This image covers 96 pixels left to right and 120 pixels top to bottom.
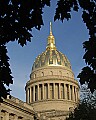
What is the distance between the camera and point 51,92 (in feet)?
266

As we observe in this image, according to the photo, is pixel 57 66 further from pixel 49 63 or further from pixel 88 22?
pixel 88 22

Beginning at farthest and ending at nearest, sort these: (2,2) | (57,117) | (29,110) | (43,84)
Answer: (43,84) → (57,117) → (29,110) → (2,2)

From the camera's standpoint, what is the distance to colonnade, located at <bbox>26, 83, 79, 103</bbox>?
79.9 m

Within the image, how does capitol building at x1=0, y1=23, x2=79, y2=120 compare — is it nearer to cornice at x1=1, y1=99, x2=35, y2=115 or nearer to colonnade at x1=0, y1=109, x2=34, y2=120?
cornice at x1=1, y1=99, x2=35, y2=115

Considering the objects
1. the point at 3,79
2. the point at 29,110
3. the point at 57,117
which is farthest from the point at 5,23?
the point at 57,117

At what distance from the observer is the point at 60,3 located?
8.38 meters

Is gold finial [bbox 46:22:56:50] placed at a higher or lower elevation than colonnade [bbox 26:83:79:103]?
higher

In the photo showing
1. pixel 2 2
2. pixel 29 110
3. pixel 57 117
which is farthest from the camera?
pixel 57 117

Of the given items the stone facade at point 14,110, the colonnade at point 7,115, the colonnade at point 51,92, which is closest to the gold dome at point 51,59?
the colonnade at point 51,92

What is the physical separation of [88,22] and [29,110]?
54.1m

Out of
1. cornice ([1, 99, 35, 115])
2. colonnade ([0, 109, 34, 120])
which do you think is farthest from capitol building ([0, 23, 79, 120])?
colonnade ([0, 109, 34, 120])

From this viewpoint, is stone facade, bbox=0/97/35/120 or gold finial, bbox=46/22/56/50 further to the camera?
gold finial, bbox=46/22/56/50

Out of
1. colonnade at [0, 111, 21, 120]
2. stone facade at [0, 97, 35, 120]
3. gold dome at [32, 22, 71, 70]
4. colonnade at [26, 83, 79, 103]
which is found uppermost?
gold dome at [32, 22, 71, 70]

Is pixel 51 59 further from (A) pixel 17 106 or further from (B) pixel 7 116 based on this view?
(B) pixel 7 116
